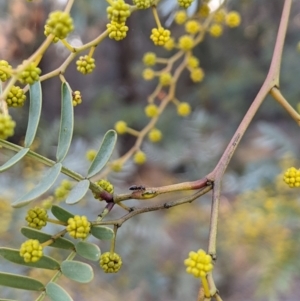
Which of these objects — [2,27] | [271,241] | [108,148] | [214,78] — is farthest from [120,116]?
[108,148]

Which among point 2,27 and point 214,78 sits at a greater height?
point 2,27

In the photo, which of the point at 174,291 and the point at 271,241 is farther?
the point at 174,291

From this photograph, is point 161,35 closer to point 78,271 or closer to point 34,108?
point 34,108

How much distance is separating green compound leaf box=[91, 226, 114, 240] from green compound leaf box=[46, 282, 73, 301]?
0.19ft

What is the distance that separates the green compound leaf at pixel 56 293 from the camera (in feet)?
1.30

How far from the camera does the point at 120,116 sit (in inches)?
65.9

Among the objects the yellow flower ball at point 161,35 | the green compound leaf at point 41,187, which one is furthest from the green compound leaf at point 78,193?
the yellow flower ball at point 161,35

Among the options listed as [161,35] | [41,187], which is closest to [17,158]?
[41,187]

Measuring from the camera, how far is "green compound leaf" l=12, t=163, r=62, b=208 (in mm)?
342

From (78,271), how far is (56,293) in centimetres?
3

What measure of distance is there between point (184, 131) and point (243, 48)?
0.46m

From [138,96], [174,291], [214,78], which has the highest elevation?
[138,96]

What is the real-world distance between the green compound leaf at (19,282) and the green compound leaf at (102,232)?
73 millimetres

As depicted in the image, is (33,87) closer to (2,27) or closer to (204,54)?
(2,27)
